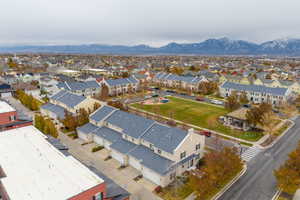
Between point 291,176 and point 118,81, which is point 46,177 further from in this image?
point 118,81

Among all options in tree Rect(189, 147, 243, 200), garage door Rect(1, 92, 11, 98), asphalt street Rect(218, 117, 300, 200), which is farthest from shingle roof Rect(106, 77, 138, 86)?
tree Rect(189, 147, 243, 200)

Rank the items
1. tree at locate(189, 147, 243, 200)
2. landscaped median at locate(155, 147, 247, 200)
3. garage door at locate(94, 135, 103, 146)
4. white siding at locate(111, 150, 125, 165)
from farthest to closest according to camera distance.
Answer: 1. garage door at locate(94, 135, 103, 146)
2. white siding at locate(111, 150, 125, 165)
3. landscaped median at locate(155, 147, 247, 200)
4. tree at locate(189, 147, 243, 200)

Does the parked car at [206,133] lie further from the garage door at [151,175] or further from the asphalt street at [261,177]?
the garage door at [151,175]

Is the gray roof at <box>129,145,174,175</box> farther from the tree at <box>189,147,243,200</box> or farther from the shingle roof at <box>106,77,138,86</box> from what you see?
the shingle roof at <box>106,77,138,86</box>

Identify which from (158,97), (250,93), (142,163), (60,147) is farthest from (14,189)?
(250,93)

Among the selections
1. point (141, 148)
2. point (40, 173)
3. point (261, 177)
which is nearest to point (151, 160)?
point (141, 148)

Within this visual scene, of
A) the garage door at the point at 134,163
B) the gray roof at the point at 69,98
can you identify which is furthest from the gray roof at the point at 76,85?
the garage door at the point at 134,163
